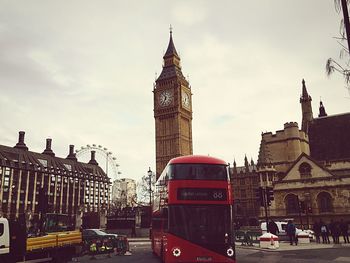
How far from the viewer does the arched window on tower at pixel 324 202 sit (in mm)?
Answer: 42938

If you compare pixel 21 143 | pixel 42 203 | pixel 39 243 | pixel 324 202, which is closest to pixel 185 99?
pixel 21 143

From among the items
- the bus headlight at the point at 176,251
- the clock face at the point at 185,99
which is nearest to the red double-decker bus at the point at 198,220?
the bus headlight at the point at 176,251

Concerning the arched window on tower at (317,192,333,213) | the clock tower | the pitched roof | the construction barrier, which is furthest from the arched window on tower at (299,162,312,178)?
the pitched roof

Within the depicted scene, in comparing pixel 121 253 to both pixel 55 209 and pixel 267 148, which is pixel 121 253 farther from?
pixel 55 209

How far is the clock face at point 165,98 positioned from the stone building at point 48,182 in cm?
3557

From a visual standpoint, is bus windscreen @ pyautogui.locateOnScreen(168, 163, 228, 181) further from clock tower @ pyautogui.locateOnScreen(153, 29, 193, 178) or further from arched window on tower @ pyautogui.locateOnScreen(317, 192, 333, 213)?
clock tower @ pyautogui.locateOnScreen(153, 29, 193, 178)

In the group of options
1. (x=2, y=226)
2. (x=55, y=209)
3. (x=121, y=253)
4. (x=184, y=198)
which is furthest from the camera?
(x=55, y=209)

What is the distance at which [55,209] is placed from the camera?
95875mm

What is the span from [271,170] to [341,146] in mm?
10545

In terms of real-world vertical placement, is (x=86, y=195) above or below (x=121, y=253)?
above

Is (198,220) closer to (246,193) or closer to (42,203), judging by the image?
(42,203)

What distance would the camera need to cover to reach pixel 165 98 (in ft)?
338

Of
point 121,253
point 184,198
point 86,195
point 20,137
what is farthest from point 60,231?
point 86,195

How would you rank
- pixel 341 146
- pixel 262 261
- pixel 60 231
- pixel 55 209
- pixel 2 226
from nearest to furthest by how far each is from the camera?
pixel 2 226
pixel 262 261
pixel 60 231
pixel 341 146
pixel 55 209
